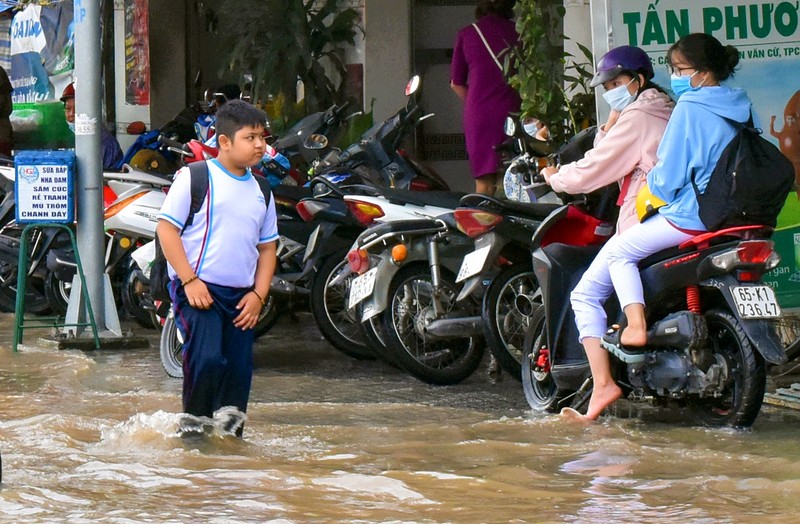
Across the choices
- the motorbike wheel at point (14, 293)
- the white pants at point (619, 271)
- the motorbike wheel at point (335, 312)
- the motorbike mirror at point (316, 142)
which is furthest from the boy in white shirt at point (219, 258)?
the motorbike wheel at point (14, 293)

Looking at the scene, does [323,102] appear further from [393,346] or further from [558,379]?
[558,379]

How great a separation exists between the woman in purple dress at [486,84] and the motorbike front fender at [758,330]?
493 centimetres

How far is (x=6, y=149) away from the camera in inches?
581

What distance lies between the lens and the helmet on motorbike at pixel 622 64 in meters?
6.85

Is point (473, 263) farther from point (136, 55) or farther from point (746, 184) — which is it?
point (136, 55)

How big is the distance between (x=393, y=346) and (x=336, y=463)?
7.29 feet

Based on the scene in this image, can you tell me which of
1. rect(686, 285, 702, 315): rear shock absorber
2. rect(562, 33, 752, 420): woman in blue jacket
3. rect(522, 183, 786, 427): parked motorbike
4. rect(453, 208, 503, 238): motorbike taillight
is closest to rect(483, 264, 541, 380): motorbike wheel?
rect(453, 208, 503, 238): motorbike taillight

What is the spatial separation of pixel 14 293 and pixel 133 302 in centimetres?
196

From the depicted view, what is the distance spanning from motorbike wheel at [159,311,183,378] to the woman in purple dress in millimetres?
3168

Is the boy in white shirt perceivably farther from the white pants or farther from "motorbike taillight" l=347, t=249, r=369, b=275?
"motorbike taillight" l=347, t=249, r=369, b=275

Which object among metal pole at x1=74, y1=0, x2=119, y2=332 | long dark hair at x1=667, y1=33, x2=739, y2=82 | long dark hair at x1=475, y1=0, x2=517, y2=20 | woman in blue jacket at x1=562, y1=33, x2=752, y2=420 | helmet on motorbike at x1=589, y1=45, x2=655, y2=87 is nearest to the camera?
woman in blue jacket at x1=562, y1=33, x2=752, y2=420

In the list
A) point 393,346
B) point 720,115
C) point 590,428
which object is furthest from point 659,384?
point 393,346

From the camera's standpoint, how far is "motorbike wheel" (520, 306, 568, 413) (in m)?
7.21

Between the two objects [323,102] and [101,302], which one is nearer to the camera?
[101,302]
